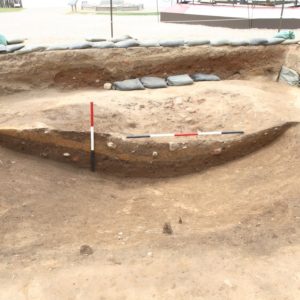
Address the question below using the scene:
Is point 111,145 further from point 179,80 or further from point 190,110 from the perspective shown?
point 179,80

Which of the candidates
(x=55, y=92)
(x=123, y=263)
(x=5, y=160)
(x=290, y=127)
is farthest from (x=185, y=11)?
(x=123, y=263)

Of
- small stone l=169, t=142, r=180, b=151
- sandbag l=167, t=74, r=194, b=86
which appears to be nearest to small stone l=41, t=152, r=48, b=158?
small stone l=169, t=142, r=180, b=151

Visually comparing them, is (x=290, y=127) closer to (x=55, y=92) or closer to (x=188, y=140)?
(x=188, y=140)

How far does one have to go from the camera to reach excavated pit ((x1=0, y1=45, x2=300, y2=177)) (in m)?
5.62

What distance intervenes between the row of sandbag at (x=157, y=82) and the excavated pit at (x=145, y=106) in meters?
0.20

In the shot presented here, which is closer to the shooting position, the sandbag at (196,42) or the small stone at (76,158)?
the small stone at (76,158)

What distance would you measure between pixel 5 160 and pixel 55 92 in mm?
2242

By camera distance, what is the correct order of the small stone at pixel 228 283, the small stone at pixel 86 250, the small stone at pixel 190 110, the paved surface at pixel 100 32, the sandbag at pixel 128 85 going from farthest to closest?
the paved surface at pixel 100 32, the sandbag at pixel 128 85, the small stone at pixel 190 110, the small stone at pixel 86 250, the small stone at pixel 228 283

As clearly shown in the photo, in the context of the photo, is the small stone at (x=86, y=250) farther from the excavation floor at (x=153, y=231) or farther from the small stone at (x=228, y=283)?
the small stone at (x=228, y=283)

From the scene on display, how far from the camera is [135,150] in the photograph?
564 cm

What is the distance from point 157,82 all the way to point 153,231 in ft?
12.2

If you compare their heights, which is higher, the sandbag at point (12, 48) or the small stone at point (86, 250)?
the sandbag at point (12, 48)

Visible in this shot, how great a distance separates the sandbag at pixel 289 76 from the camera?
7.60m

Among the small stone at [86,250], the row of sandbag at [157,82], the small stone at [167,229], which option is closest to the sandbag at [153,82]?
the row of sandbag at [157,82]
